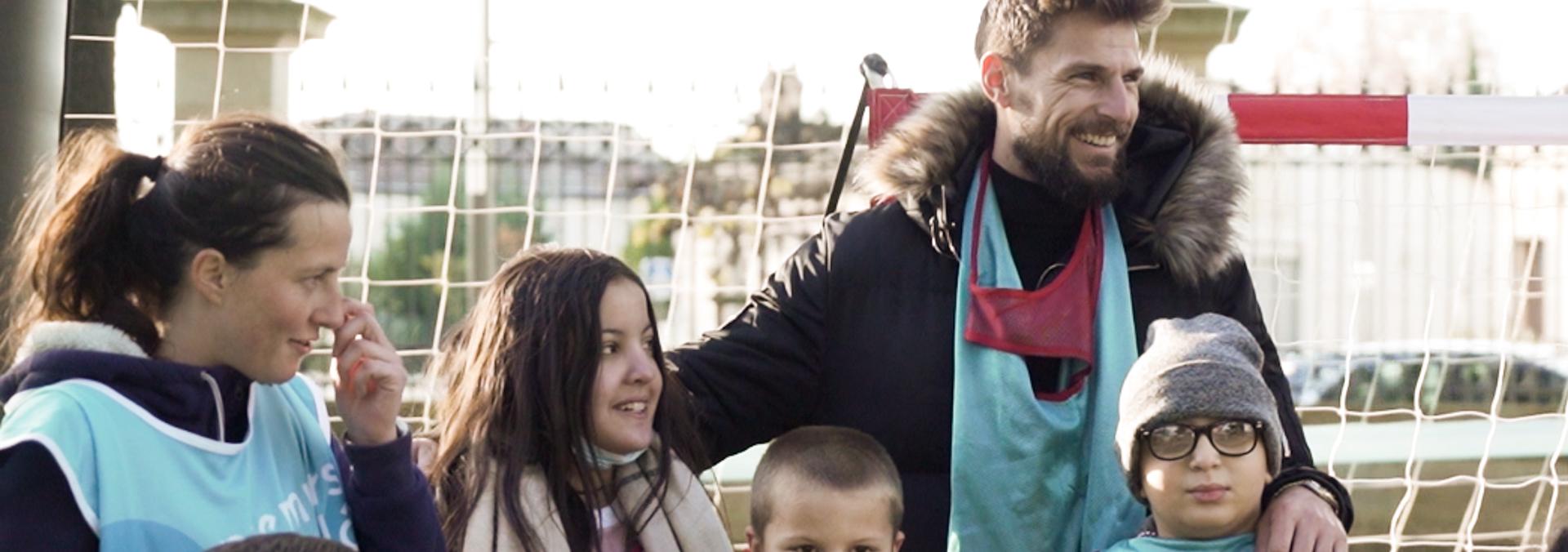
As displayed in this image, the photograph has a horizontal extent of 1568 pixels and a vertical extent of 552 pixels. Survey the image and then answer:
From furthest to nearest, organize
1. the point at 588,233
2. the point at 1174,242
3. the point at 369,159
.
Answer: the point at 588,233 → the point at 369,159 → the point at 1174,242

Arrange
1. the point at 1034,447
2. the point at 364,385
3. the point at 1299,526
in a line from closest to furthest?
1. the point at 364,385
2. the point at 1299,526
3. the point at 1034,447

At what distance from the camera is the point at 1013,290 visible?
3.06 m

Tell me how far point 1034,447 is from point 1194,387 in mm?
380

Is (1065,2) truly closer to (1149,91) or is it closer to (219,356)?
(1149,91)

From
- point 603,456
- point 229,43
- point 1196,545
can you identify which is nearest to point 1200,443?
point 1196,545

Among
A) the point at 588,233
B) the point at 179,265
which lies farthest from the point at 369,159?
the point at 179,265

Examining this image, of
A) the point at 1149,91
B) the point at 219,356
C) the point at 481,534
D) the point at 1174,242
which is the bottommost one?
the point at 481,534

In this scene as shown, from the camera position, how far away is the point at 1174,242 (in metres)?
3.07

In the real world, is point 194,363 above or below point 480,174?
below

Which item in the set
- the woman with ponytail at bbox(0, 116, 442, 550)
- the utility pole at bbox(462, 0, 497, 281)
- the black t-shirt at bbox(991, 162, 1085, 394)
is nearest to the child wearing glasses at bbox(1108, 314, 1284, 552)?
the black t-shirt at bbox(991, 162, 1085, 394)

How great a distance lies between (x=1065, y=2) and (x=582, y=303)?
98cm

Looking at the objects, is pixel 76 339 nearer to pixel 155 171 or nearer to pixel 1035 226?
pixel 155 171

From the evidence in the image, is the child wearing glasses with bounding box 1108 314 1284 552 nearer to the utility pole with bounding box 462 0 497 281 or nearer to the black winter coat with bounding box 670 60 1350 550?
the black winter coat with bounding box 670 60 1350 550

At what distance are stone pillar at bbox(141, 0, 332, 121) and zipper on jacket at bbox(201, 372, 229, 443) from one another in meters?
2.92
